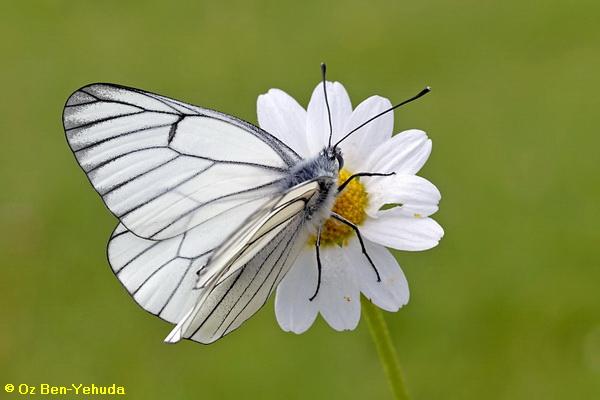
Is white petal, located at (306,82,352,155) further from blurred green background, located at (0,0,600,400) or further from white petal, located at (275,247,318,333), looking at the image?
blurred green background, located at (0,0,600,400)

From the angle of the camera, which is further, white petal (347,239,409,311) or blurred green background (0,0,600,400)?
blurred green background (0,0,600,400)

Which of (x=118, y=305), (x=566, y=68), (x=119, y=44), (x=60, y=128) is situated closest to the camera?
(x=118, y=305)

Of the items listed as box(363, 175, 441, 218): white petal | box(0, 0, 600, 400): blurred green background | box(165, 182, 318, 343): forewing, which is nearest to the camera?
box(165, 182, 318, 343): forewing

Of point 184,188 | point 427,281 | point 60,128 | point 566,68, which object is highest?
point 60,128

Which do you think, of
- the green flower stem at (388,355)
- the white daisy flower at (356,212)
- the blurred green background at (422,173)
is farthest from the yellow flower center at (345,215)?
the blurred green background at (422,173)

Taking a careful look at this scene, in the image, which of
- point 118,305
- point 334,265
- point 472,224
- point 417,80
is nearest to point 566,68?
point 417,80

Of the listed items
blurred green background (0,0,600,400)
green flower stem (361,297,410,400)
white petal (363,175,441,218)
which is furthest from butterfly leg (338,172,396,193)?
blurred green background (0,0,600,400)

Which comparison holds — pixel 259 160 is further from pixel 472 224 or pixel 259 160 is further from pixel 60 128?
pixel 60 128
